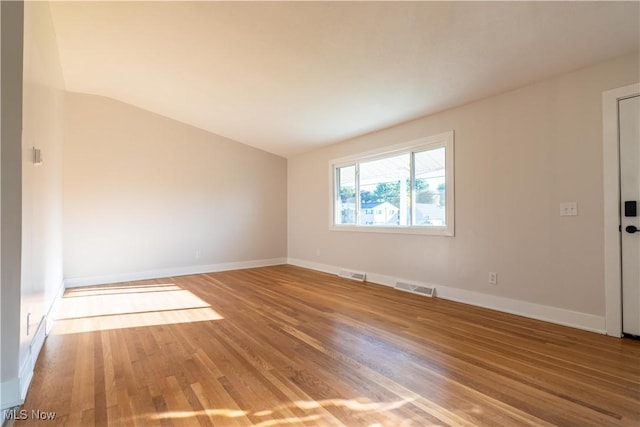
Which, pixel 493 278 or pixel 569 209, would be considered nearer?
pixel 569 209

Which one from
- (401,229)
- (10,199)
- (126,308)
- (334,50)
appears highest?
(334,50)

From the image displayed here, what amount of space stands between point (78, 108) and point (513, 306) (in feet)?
21.5

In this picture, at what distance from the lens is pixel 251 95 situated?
434 cm

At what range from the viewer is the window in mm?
4090

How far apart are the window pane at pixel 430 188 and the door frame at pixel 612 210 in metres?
1.59

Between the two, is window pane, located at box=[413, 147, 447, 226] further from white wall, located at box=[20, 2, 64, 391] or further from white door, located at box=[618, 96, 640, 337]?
white wall, located at box=[20, 2, 64, 391]

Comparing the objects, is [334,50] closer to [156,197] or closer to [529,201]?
[529,201]

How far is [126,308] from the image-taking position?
12.1 ft

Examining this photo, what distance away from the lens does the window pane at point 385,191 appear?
4613mm

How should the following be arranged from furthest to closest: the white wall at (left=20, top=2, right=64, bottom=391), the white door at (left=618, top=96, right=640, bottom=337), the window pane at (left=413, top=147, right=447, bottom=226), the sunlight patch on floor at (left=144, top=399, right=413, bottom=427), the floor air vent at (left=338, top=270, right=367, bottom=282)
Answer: the floor air vent at (left=338, top=270, right=367, bottom=282), the window pane at (left=413, top=147, right=447, bottom=226), the white door at (left=618, top=96, right=640, bottom=337), the white wall at (left=20, top=2, right=64, bottom=391), the sunlight patch on floor at (left=144, top=399, right=413, bottom=427)

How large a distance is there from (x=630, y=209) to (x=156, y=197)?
6181mm

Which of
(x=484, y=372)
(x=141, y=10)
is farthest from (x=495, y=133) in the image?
(x=141, y=10)

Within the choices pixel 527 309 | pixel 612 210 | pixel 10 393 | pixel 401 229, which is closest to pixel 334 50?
pixel 401 229

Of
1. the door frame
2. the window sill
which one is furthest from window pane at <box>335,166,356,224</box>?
the door frame
